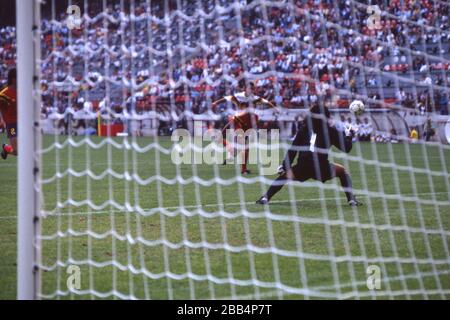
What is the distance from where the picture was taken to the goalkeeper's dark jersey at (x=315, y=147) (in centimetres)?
959

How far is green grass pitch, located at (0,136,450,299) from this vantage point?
5.56 m

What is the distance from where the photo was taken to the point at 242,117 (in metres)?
15.2

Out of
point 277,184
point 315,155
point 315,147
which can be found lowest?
point 277,184

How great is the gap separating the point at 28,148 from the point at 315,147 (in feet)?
17.6

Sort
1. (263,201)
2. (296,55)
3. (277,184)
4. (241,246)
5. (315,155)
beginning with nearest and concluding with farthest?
(241,246), (315,155), (277,184), (263,201), (296,55)

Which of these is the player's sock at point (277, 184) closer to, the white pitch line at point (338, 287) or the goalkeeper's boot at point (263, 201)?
the goalkeeper's boot at point (263, 201)

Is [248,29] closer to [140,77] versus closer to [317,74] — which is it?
[140,77]

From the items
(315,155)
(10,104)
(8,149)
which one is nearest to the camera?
(315,155)

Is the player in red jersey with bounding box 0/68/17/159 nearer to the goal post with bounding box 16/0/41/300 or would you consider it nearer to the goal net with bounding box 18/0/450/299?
the goal net with bounding box 18/0/450/299

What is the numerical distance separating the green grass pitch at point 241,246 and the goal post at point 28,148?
447 mm

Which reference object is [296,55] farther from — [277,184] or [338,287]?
[338,287]

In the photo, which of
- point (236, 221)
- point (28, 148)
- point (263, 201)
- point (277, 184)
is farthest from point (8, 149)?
point (28, 148)

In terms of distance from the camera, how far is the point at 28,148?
16.3 feet

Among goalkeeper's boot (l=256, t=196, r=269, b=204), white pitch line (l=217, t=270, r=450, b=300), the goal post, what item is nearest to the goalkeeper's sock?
goalkeeper's boot (l=256, t=196, r=269, b=204)
